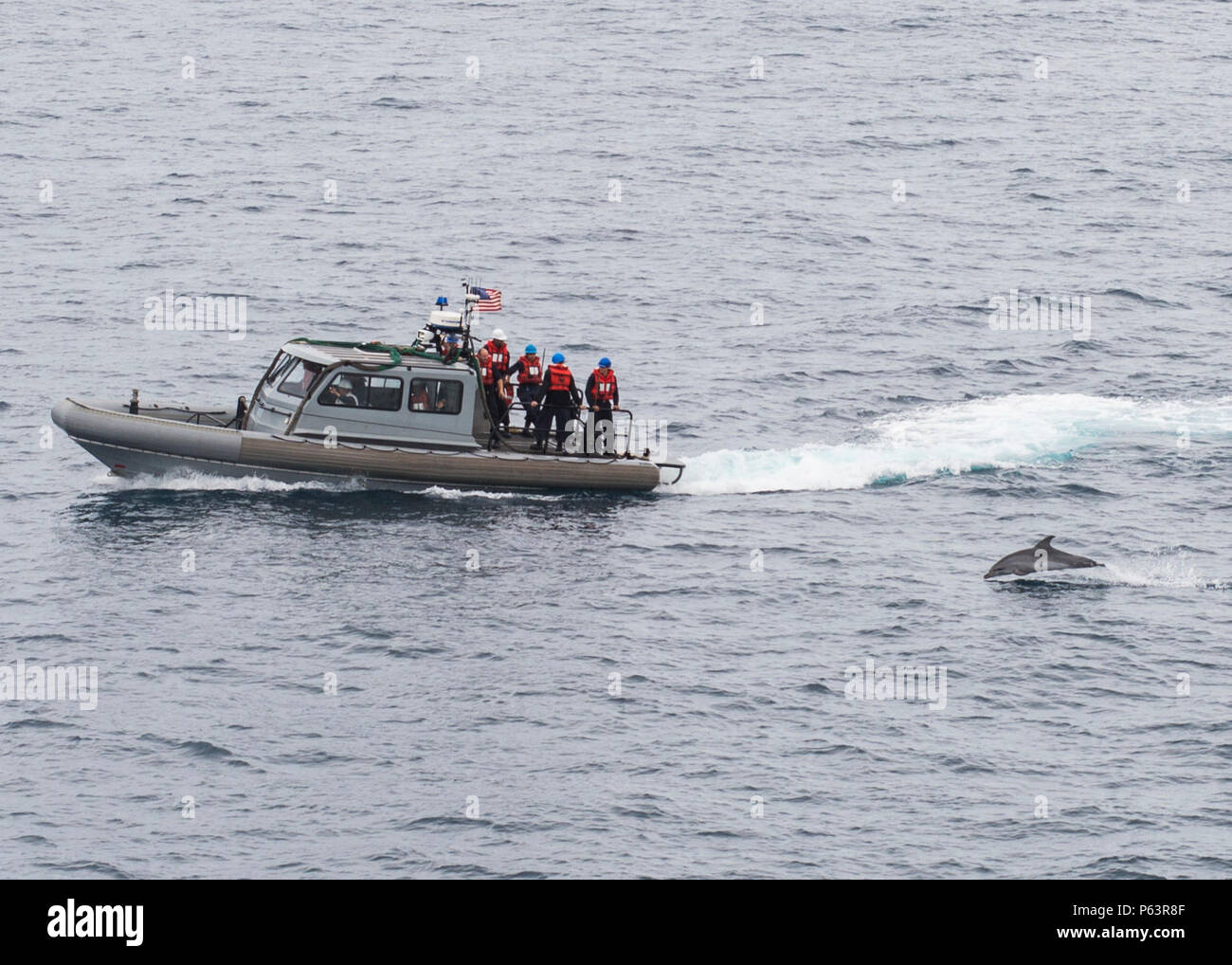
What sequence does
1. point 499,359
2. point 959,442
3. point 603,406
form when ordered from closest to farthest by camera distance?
point 603,406 → point 499,359 → point 959,442

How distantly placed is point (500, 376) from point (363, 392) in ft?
9.65

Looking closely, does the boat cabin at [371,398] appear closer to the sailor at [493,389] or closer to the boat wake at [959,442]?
the sailor at [493,389]

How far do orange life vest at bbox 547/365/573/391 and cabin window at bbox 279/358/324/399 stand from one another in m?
4.81

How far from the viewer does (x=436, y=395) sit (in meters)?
36.9

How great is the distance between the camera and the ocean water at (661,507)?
25016 mm

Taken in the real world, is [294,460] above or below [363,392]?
below

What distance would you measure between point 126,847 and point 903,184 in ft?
148

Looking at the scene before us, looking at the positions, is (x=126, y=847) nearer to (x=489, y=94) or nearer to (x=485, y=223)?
(x=485, y=223)

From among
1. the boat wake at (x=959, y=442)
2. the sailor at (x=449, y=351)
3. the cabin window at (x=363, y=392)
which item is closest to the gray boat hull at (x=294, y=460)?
the cabin window at (x=363, y=392)

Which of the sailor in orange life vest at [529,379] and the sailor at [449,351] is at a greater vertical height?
the sailor at [449,351]

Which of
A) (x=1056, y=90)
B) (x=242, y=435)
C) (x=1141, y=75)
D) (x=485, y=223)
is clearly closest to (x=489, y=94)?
(x=485, y=223)

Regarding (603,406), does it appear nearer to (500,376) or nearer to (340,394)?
(500,376)

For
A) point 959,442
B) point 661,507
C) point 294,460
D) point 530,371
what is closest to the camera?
point 294,460

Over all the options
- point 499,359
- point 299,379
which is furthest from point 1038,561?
point 299,379
